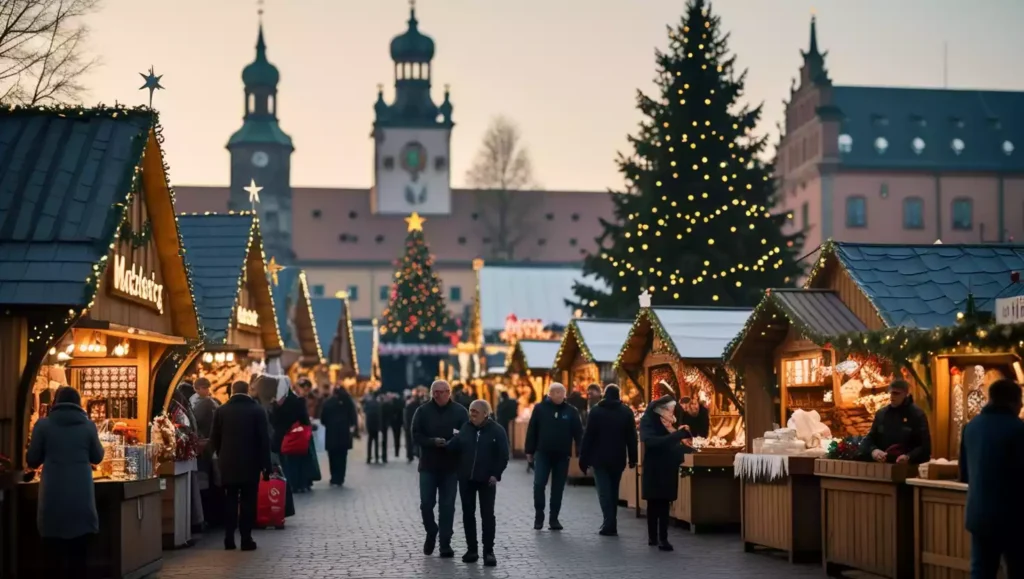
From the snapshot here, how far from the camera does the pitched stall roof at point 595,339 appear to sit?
29766 millimetres

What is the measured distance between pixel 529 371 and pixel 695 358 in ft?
48.9

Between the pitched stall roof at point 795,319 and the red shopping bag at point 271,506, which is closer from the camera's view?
the pitched stall roof at point 795,319

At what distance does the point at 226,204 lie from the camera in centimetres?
14162

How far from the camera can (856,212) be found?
97250mm

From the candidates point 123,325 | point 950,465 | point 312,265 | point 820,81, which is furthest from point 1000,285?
point 312,265

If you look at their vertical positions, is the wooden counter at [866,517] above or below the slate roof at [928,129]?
below

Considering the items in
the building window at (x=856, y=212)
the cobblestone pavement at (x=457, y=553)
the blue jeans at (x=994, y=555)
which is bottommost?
the cobblestone pavement at (x=457, y=553)

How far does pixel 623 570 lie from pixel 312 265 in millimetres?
125118

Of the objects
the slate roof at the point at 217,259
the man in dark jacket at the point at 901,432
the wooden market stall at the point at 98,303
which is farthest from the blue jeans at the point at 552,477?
the slate roof at the point at 217,259

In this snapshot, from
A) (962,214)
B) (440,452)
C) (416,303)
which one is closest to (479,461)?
(440,452)

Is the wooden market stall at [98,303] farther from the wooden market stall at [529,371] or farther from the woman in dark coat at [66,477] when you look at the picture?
the wooden market stall at [529,371]

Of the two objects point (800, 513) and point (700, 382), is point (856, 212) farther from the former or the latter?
point (800, 513)

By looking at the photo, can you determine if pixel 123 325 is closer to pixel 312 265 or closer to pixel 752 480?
pixel 752 480

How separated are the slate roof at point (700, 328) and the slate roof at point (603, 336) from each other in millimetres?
4205
